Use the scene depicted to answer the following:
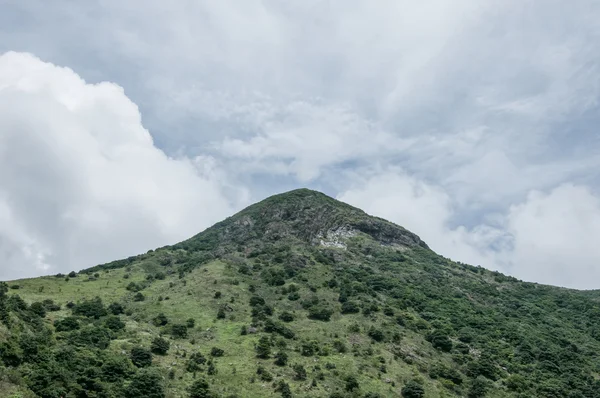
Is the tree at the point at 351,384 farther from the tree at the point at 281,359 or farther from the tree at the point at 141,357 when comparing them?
the tree at the point at 141,357

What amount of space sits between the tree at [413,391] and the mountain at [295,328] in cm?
22

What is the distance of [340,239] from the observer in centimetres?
14575

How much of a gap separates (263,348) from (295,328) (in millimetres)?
13975

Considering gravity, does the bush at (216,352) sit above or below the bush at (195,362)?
above

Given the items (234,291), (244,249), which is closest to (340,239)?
(244,249)

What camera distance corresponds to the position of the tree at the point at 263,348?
222 ft

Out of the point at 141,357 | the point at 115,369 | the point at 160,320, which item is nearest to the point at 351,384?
the point at 141,357

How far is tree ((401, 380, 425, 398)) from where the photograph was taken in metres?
61.0

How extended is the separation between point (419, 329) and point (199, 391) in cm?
5011

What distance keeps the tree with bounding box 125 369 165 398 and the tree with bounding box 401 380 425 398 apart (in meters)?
32.9

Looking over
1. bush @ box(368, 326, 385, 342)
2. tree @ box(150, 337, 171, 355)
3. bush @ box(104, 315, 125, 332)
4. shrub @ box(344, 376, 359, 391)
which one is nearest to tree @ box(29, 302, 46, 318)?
bush @ box(104, 315, 125, 332)

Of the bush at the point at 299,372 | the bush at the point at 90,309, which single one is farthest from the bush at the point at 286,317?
the bush at the point at 90,309

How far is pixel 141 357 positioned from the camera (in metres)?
59.9

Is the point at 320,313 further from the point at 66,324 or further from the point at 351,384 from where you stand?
the point at 66,324
